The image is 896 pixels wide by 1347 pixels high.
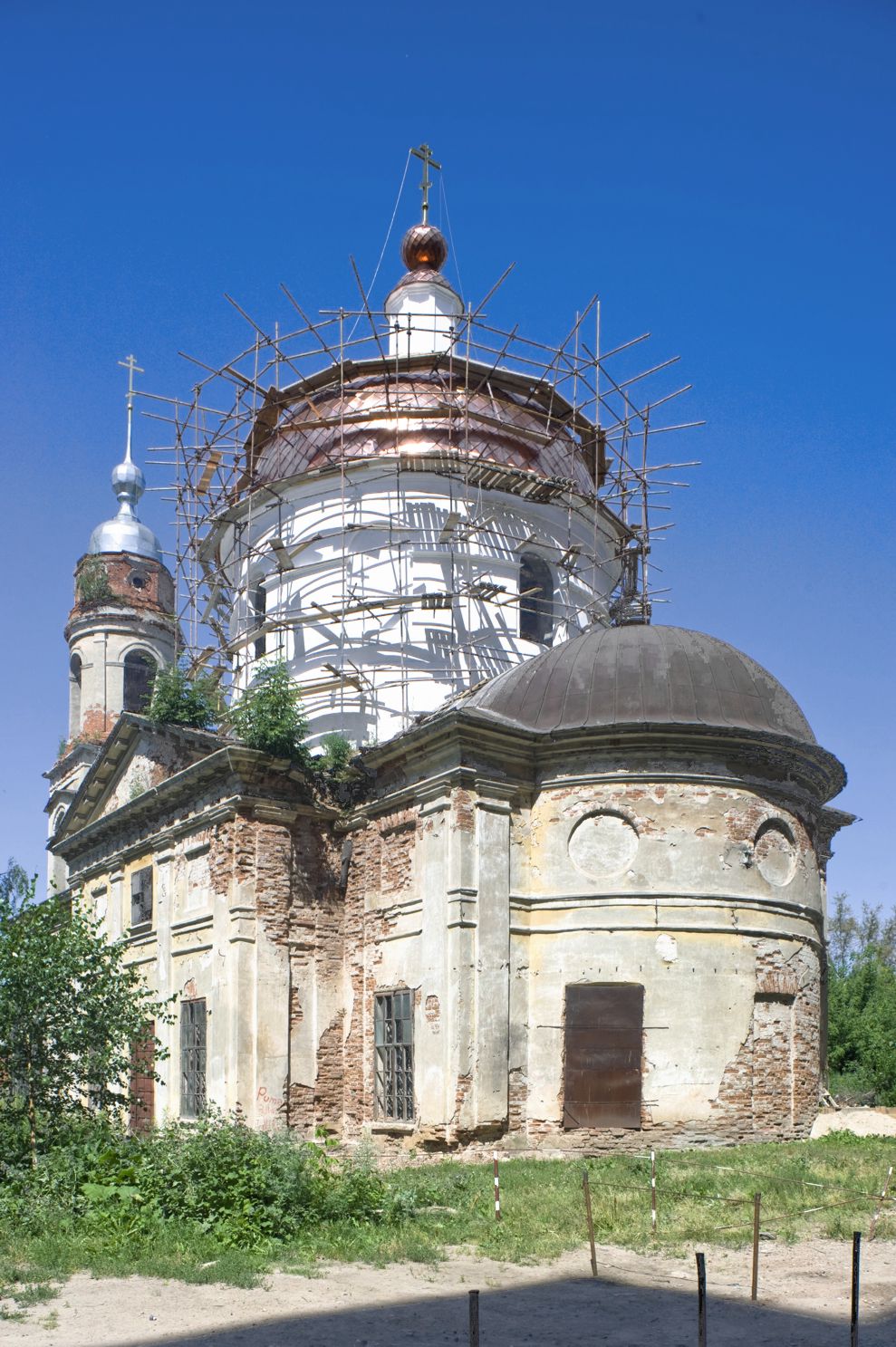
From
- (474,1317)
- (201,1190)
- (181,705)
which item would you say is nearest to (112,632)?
(181,705)

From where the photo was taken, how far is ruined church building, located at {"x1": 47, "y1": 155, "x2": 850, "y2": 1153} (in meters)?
16.6

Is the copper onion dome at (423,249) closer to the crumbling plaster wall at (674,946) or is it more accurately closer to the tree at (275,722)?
the tree at (275,722)

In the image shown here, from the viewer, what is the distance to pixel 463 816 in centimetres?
1700

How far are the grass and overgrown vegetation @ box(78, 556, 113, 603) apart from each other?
20.1 m

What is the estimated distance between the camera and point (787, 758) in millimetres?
17672

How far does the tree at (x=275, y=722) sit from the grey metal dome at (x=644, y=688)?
265cm

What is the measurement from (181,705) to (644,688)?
26.7 feet

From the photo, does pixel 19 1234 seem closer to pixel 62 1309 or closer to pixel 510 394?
pixel 62 1309

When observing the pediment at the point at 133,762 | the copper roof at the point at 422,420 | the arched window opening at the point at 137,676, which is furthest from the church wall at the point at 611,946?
the arched window opening at the point at 137,676

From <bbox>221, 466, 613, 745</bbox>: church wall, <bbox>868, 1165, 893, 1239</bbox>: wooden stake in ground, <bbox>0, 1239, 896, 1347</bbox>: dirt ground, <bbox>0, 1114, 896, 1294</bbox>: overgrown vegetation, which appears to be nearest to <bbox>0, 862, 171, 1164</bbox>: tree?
<bbox>0, 1114, 896, 1294</bbox>: overgrown vegetation

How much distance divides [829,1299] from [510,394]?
17777 millimetres

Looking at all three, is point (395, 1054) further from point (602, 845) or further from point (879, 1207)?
point (879, 1207)

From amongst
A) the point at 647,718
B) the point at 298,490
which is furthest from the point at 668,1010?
the point at 298,490

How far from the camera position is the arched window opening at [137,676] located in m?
31.6
